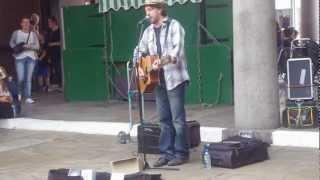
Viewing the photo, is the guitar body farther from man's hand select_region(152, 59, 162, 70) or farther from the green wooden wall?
the green wooden wall

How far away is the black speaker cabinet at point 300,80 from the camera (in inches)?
398

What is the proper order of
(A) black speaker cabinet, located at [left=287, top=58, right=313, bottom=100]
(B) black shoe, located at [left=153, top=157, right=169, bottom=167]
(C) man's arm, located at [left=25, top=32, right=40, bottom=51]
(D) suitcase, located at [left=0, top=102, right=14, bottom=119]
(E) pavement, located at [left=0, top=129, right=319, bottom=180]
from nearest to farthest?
(E) pavement, located at [left=0, top=129, right=319, bottom=180], (B) black shoe, located at [left=153, top=157, right=169, bottom=167], (A) black speaker cabinet, located at [left=287, top=58, right=313, bottom=100], (D) suitcase, located at [left=0, top=102, right=14, bottom=119], (C) man's arm, located at [left=25, top=32, right=40, bottom=51]

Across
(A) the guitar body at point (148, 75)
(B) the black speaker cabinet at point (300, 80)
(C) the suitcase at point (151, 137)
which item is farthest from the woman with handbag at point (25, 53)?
(A) the guitar body at point (148, 75)

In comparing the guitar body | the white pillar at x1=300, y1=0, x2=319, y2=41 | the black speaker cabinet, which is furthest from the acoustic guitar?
the white pillar at x1=300, y1=0, x2=319, y2=41

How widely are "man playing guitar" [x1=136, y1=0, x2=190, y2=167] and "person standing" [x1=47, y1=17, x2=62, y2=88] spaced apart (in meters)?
8.84

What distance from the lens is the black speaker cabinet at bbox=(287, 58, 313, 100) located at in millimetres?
10102

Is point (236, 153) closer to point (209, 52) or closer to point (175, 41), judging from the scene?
point (175, 41)

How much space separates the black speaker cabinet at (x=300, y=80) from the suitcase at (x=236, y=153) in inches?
72.6

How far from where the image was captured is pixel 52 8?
718 inches

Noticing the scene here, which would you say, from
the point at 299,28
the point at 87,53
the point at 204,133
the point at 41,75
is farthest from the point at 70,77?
the point at 299,28

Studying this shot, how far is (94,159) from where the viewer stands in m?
9.10

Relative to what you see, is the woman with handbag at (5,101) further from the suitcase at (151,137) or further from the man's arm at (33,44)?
the suitcase at (151,137)

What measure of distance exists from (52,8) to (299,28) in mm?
7995

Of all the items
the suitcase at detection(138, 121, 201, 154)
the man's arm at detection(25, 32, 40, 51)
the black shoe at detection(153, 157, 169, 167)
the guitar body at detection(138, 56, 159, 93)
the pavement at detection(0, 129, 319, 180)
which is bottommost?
the pavement at detection(0, 129, 319, 180)
